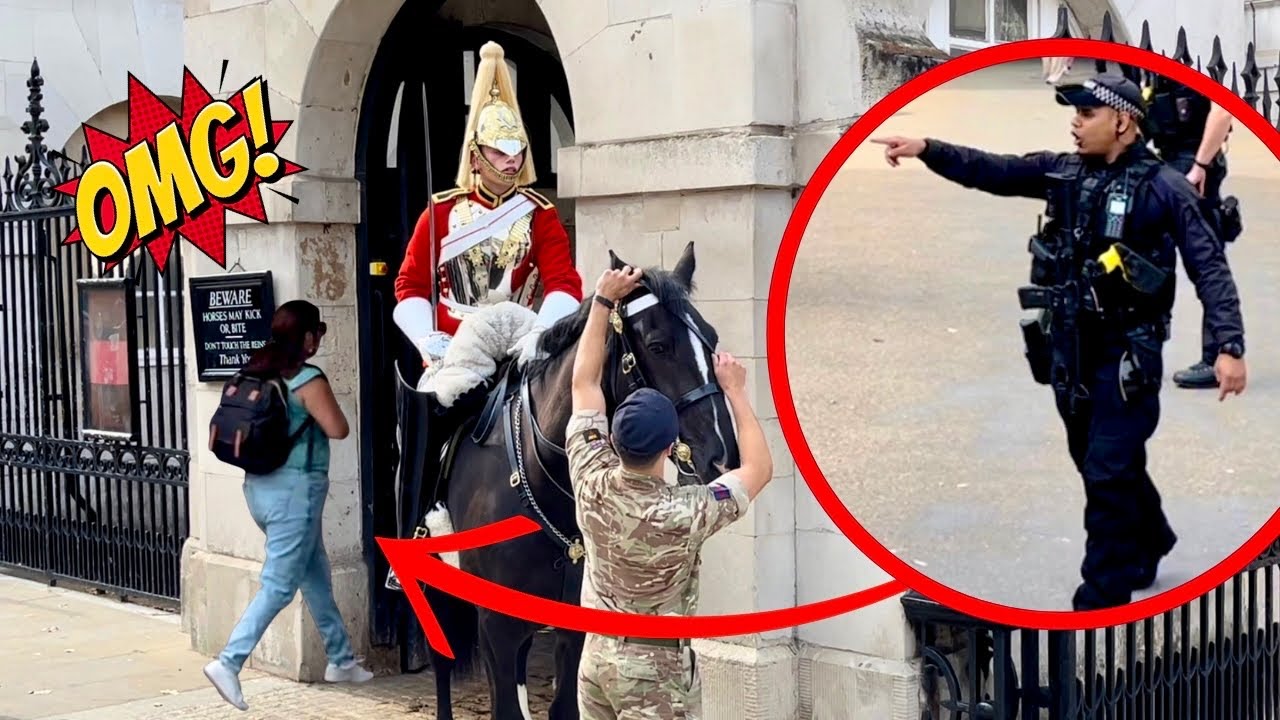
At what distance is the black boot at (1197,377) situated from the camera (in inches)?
154

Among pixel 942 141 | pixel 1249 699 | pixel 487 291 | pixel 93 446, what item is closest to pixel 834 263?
pixel 942 141

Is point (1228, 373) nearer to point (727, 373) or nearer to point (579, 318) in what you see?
point (727, 373)

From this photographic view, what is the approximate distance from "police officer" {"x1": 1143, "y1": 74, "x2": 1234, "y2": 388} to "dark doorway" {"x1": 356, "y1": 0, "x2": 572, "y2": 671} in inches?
186

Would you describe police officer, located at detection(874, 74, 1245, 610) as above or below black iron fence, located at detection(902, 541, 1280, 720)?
above

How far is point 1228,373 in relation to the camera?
3936mm

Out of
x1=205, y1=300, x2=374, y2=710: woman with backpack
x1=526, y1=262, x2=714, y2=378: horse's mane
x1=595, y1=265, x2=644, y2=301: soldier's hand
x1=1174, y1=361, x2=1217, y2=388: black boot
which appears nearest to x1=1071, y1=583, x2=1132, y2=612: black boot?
x1=1174, y1=361, x2=1217, y2=388: black boot

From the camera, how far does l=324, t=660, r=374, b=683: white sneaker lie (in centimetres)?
754

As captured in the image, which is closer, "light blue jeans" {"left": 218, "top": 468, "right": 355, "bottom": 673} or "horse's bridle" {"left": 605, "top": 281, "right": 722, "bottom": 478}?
"horse's bridle" {"left": 605, "top": 281, "right": 722, "bottom": 478}

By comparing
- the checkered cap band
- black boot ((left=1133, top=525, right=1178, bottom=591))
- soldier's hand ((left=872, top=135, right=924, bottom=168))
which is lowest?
black boot ((left=1133, top=525, right=1178, bottom=591))

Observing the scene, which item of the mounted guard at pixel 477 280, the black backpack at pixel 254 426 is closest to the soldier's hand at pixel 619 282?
the mounted guard at pixel 477 280

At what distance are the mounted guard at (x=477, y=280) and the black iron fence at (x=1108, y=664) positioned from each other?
1.82 meters

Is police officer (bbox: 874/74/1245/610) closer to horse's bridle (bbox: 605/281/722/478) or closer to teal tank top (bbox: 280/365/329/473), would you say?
horse's bridle (bbox: 605/281/722/478)

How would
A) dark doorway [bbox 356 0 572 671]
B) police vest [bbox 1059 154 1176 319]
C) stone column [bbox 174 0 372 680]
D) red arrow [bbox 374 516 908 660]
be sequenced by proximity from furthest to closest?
dark doorway [bbox 356 0 572 671] → stone column [bbox 174 0 372 680] → red arrow [bbox 374 516 908 660] → police vest [bbox 1059 154 1176 319]

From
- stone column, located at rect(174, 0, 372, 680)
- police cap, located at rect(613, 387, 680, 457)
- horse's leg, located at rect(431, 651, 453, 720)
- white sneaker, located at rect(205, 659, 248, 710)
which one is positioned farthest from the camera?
stone column, located at rect(174, 0, 372, 680)
